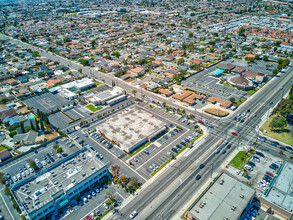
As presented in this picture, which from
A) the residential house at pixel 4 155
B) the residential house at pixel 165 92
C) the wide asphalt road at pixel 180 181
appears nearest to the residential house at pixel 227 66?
the residential house at pixel 165 92

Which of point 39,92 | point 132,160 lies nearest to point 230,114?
point 132,160

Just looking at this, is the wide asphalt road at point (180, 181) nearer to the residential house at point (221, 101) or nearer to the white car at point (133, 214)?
the white car at point (133, 214)

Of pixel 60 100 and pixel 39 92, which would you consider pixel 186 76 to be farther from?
pixel 39 92

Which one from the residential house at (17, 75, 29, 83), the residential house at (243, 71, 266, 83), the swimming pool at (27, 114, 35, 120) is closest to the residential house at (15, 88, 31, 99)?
the residential house at (17, 75, 29, 83)

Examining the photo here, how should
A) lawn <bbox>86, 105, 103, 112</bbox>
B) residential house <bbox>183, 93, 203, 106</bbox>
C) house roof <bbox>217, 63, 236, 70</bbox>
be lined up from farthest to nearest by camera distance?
1. house roof <bbox>217, 63, 236, 70</bbox>
2. lawn <bbox>86, 105, 103, 112</bbox>
3. residential house <bbox>183, 93, 203, 106</bbox>

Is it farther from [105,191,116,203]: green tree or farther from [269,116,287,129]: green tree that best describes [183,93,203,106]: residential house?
[105,191,116,203]: green tree

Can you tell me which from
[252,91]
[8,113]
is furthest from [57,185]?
[252,91]
